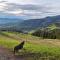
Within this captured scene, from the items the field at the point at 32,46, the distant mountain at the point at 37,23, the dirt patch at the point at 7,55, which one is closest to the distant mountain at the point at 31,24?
the distant mountain at the point at 37,23

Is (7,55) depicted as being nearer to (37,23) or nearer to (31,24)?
(31,24)

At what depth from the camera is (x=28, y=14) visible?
221 inches

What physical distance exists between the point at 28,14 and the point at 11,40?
0.89m

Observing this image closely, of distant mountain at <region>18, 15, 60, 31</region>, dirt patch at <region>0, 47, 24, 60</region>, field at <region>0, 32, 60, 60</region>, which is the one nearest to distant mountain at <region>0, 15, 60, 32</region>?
distant mountain at <region>18, 15, 60, 31</region>

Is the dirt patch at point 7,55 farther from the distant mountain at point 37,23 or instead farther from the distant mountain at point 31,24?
the distant mountain at point 37,23

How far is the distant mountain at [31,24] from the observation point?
5.46 metres

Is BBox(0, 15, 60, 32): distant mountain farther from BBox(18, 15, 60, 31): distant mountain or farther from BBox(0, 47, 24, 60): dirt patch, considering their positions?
BBox(0, 47, 24, 60): dirt patch

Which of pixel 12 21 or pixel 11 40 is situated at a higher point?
pixel 12 21

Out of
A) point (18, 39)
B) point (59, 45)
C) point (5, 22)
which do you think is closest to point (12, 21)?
point (5, 22)

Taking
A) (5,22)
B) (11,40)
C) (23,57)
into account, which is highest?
(5,22)

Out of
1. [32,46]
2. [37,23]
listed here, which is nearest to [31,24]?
[37,23]

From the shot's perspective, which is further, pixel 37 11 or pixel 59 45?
pixel 37 11

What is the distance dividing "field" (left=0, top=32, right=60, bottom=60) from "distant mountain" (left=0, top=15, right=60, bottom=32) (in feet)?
0.62

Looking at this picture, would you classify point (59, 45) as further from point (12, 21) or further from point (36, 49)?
point (12, 21)
